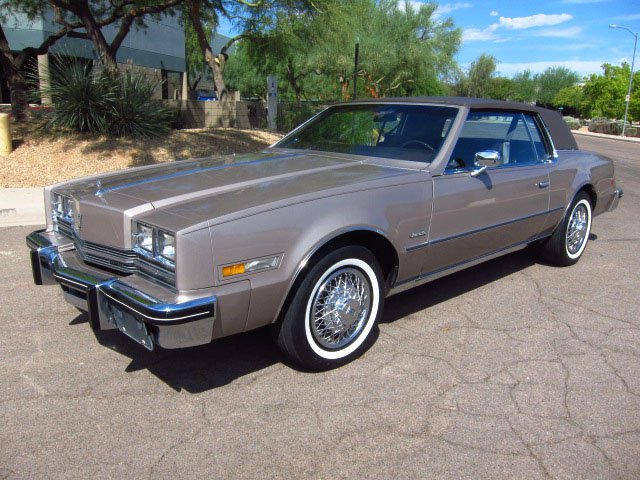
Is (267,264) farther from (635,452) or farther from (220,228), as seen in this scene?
(635,452)

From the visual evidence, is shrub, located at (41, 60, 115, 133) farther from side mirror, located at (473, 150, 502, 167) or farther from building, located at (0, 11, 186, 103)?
building, located at (0, 11, 186, 103)

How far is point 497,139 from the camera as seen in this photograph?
4.78 m

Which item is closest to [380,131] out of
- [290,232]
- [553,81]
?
[290,232]

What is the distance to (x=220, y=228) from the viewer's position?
2.79 m

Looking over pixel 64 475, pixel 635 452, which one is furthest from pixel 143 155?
pixel 635 452

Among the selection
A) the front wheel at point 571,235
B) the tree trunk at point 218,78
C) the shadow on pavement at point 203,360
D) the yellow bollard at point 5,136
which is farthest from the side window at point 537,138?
the tree trunk at point 218,78

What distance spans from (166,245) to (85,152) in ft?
29.1

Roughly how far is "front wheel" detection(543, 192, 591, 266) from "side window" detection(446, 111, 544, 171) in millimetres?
794

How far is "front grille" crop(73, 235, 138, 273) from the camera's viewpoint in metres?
3.04

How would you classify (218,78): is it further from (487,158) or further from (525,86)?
(525,86)

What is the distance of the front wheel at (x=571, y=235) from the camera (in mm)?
5398

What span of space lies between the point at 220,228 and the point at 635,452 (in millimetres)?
2230

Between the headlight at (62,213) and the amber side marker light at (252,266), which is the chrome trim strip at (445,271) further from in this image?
the headlight at (62,213)

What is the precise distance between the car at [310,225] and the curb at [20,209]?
392cm
